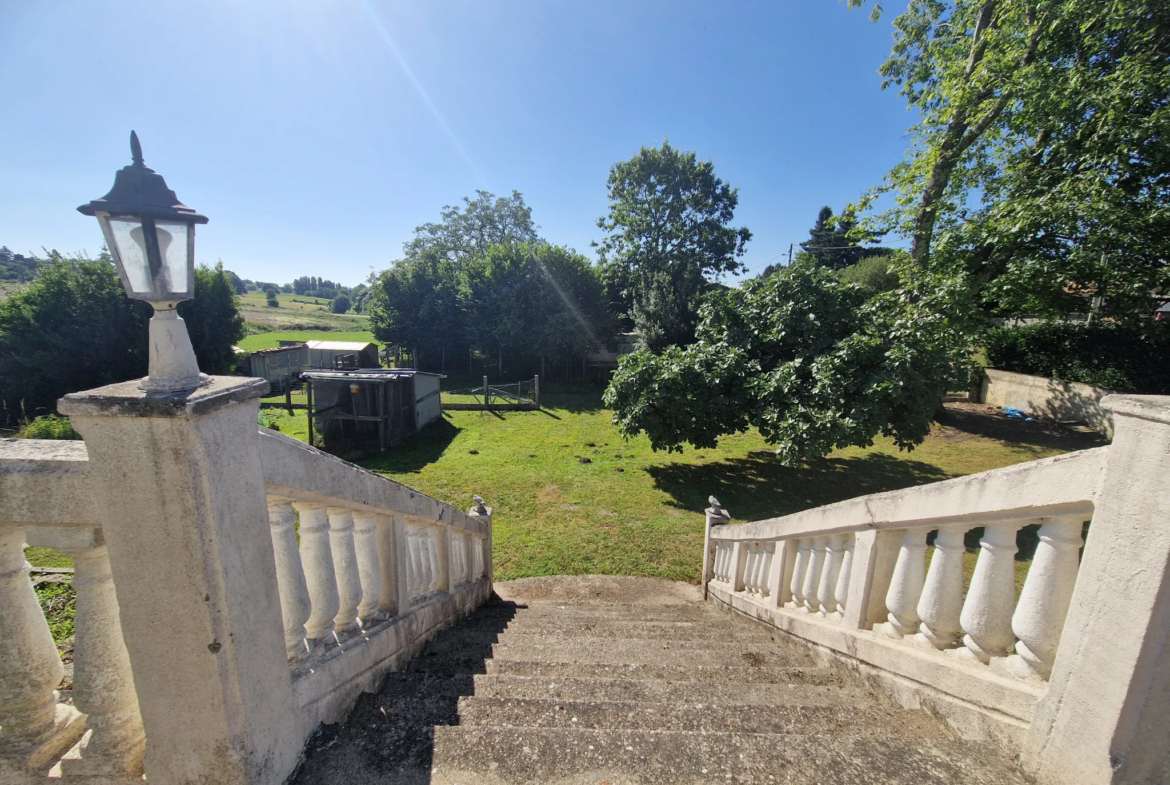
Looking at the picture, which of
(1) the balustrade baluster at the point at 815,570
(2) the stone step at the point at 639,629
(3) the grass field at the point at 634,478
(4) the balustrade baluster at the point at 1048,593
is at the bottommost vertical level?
(3) the grass field at the point at 634,478

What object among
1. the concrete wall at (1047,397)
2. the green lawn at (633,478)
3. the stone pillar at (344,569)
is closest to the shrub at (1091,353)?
the concrete wall at (1047,397)

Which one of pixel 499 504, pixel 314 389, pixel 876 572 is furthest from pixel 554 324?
pixel 876 572

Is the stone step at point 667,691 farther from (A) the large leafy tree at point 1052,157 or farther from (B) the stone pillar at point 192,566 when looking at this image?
(A) the large leafy tree at point 1052,157

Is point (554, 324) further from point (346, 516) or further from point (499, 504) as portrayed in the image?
point (346, 516)

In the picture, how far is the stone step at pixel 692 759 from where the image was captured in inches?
59.0

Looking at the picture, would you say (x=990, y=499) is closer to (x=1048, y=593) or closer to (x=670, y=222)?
(x=1048, y=593)

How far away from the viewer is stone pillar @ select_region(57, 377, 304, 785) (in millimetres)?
1121

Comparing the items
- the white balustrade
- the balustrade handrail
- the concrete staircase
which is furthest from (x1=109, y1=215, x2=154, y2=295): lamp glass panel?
the white balustrade

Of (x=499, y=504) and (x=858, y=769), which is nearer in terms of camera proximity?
(x=858, y=769)

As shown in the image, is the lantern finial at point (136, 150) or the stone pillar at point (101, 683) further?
the lantern finial at point (136, 150)

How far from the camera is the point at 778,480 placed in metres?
9.70

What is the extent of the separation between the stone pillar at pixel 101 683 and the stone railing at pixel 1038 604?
2666mm

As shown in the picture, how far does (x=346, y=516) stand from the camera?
197 cm

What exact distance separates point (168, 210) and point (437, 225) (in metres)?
36.7
